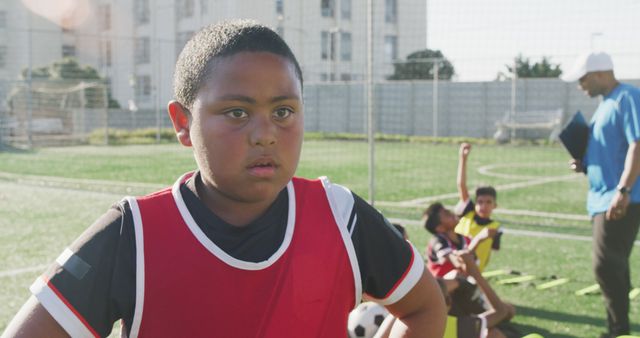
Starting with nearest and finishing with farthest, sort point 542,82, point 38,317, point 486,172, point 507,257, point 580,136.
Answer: point 38,317, point 580,136, point 507,257, point 486,172, point 542,82

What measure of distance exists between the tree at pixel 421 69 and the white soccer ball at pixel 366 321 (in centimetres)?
2141

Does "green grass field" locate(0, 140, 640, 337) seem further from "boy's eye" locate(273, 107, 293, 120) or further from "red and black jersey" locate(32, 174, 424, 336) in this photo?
"boy's eye" locate(273, 107, 293, 120)

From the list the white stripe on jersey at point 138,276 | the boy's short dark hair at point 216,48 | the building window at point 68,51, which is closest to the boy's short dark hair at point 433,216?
the boy's short dark hair at point 216,48

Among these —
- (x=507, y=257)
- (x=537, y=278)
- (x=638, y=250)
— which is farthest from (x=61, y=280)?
(x=638, y=250)

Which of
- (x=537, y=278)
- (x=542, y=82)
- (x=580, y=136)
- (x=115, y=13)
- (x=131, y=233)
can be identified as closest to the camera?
(x=131, y=233)

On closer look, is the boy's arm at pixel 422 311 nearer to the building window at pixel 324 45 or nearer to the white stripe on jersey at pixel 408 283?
the white stripe on jersey at pixel 408 283

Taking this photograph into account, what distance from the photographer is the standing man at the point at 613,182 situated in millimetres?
4973

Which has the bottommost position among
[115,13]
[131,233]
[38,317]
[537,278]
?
[537,278]

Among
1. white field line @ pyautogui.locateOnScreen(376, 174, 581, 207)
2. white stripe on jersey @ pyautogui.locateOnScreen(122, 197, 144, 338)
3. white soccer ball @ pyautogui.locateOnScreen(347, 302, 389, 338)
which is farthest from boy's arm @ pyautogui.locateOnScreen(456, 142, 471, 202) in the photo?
white field line @ pyautogui.locateOnScreen(376, 174, 581, 207)

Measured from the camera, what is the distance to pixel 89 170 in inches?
744

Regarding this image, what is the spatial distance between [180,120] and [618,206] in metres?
3.85

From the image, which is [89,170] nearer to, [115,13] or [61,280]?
[61,280]

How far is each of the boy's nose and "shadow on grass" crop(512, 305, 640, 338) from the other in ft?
→ 13.3

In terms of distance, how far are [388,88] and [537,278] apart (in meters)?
23.0
